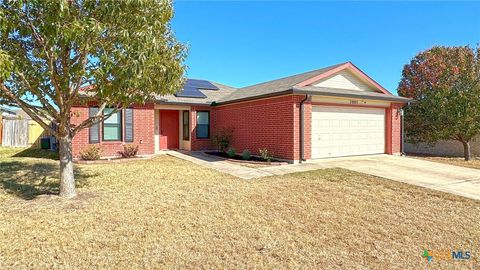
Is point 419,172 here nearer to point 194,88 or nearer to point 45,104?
point 45,104

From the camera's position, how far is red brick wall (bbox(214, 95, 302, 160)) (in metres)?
11.7

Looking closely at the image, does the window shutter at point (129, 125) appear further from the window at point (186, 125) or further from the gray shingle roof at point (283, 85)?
the gray shingle roof at point (283, 85)

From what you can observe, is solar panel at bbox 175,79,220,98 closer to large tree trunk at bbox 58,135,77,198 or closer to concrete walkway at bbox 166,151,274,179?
concrete walkway at bbox 166,151,274,179

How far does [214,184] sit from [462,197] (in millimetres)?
6275

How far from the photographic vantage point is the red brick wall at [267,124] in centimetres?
1167

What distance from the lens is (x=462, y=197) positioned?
712 centimetres

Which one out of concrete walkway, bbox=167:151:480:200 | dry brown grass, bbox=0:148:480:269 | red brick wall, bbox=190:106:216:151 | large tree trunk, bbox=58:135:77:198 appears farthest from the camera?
red brick wall, bbox=190:106:216:151

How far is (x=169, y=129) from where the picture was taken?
674 inches

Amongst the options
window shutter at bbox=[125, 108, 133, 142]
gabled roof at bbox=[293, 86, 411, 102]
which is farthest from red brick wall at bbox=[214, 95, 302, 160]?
window shutter at bbox=[125, 108, 133, 142]

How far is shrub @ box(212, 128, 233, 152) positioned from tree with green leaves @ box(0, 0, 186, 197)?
8838mm

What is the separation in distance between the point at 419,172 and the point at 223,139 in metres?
9.05

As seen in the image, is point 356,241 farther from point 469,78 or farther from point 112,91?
point 469,78

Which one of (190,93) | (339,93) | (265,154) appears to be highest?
(190,93)

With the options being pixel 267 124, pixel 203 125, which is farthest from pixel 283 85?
pixel 203 125
